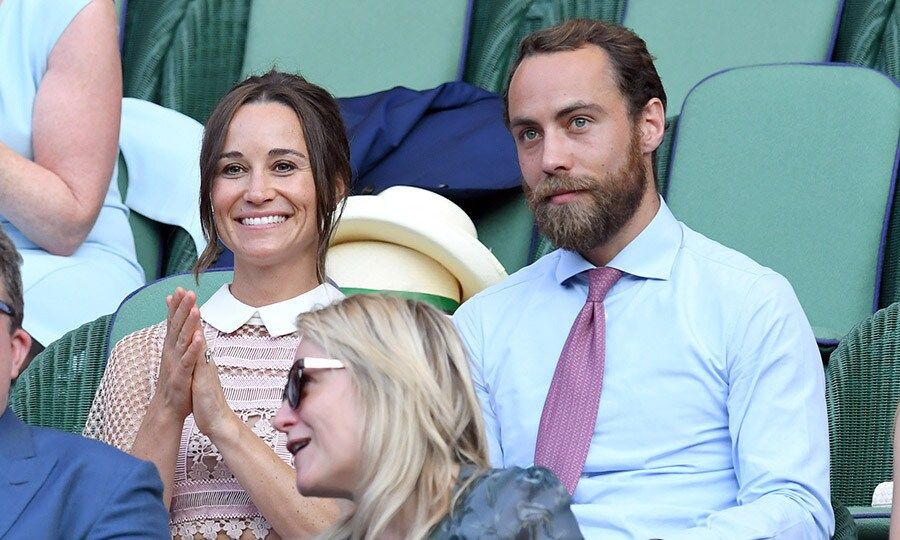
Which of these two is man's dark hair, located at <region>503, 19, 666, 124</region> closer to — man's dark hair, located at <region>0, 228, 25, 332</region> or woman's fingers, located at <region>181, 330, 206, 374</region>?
woman's fingers, located at <region>181, 330, 206, 374</region>

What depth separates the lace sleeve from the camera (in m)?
Answer: 2.86

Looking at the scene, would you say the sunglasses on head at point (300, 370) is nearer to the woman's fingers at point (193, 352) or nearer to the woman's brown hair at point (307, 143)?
the woman's fingers at point (193, 352)

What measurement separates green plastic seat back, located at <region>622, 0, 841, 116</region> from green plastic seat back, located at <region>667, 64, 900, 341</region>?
368 mm

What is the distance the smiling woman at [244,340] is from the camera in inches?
104

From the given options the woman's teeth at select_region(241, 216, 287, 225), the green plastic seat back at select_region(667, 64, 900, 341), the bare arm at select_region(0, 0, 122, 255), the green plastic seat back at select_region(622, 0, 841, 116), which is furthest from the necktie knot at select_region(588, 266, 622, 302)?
the green plastic seat back at select_region(622, 0, 841, 116)

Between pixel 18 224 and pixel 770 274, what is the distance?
67.2 inches

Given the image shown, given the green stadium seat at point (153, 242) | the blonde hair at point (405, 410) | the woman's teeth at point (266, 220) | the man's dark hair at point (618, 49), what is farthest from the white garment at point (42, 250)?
the blonde hair at point (405, 410)

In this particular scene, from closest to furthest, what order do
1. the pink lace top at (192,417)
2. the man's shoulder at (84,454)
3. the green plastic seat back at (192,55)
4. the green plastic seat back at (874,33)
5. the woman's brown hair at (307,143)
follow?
the man's shoulder at (84,454) → the pink lace top at (192,417) → the woman's brown hair at (307,143) → the green plastic seat back at (874,33) → the green plastic seat back at (192,55)

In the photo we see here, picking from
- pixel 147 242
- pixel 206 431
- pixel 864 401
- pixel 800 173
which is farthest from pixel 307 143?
pixel 147 242

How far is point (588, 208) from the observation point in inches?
108

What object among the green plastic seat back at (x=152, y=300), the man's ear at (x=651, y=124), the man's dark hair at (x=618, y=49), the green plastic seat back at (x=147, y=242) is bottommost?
the green plastic seat back at (x=147, y=242)

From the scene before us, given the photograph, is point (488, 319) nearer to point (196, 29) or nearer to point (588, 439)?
point (588, 439)

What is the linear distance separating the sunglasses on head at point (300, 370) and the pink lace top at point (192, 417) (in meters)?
0.60

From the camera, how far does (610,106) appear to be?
2.85 metres
